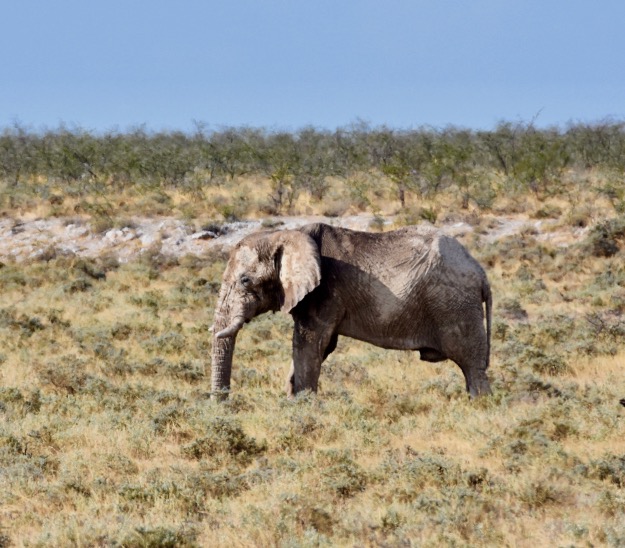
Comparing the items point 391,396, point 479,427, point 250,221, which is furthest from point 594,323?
point 250,221

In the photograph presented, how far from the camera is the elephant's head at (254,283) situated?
10.1 m

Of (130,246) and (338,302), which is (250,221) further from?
(338,302)

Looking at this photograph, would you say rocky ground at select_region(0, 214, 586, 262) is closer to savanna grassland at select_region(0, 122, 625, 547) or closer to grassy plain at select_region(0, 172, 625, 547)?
savanna grassland at select_region(0, 122, 625, 547)

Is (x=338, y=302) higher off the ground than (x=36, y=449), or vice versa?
(x=338, y=302)

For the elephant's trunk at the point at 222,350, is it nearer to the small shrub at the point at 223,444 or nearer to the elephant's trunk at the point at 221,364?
the elephant's trunk at the point at 221,364

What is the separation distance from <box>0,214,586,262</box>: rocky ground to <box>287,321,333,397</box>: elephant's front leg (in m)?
16.1

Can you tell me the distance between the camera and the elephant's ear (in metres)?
9.91

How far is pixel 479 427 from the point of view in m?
8.99

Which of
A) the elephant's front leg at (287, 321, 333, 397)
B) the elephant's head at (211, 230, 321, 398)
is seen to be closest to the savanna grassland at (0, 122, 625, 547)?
the elephant's front leg at (287, 321, 333, 397)

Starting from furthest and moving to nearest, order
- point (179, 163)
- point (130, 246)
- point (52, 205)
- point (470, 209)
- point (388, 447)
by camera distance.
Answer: point (179, 163) → point (52, 205) → point (470, 209) → point (130, 246) → point (388, 447)

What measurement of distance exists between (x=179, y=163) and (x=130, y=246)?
10808 mm

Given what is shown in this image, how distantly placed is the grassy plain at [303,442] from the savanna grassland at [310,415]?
1.0 inches

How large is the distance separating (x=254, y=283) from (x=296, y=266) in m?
0.63

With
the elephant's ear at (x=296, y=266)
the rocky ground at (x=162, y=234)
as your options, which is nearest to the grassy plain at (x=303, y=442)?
the elephant's ear at (x=296, y=266)
